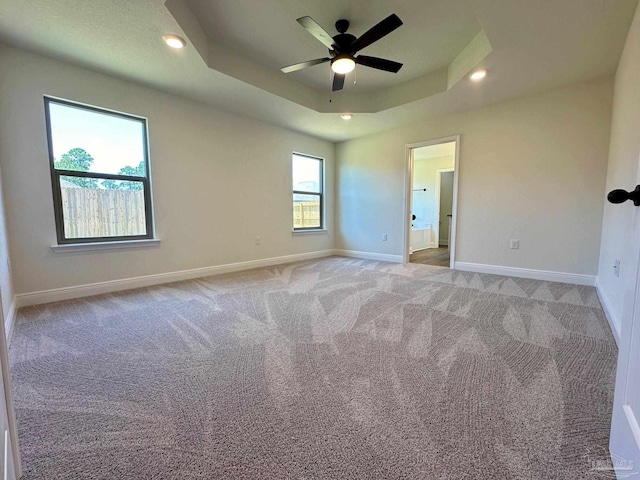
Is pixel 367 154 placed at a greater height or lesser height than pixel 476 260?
greater

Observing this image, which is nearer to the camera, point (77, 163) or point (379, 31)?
point (379, 31)

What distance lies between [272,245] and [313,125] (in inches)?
86.0

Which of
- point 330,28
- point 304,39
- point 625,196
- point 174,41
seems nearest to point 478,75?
point 330,28

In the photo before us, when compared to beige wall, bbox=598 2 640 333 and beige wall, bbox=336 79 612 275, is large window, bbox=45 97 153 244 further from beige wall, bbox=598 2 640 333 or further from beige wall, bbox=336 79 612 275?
beige wall, bbox=598 2 640 333

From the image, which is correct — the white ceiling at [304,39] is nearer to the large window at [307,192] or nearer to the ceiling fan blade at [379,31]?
the ceiling fan blade at [379,31]

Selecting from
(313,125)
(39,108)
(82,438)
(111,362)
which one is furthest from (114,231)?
(313,125)

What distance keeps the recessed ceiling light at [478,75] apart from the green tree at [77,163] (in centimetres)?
430

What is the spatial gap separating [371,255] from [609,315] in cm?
345

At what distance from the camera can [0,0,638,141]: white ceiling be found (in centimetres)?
209

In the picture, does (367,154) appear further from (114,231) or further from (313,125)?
(114,231)

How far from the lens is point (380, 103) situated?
159 inches

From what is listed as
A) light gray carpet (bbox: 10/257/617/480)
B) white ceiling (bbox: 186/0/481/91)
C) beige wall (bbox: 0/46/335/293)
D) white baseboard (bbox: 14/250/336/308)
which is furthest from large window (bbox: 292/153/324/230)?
light gray carpet (bbox: 10/257/617/480)

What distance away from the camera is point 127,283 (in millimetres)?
3295

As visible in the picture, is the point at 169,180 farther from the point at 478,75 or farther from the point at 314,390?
the point at 478,75
